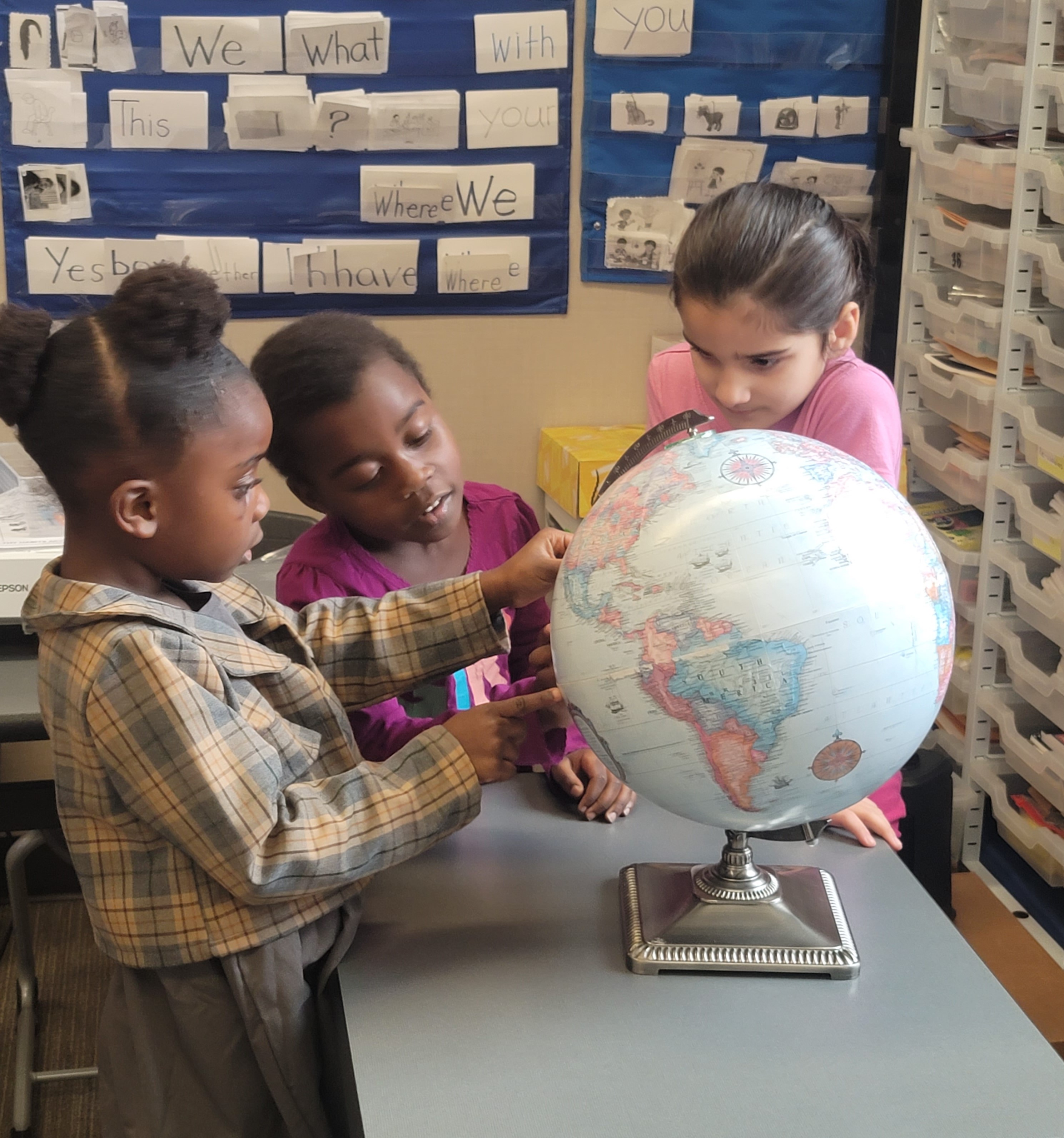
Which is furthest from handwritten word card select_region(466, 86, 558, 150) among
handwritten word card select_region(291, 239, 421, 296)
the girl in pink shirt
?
the girl in pink shirt

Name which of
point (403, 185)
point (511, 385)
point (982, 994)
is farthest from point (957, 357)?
point (982, 994)

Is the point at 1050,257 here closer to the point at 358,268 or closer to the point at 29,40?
the point at 358,268

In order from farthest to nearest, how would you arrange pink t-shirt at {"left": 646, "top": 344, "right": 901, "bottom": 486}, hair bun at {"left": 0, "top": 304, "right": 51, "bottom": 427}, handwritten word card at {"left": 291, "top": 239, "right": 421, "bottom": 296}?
handwritten word card at {"left": 291, "top": 239, "right": 421, "bottom": 296} < pink t-shirt at {"left": 646, "top": 344, "right": 901, "bottom": 486} < hair bun at {"left": 0, "top": 304, "right": 51, "bottom": 427}

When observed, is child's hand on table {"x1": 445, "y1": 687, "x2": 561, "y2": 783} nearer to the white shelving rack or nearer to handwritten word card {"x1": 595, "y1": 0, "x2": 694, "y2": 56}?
the white shelving rack

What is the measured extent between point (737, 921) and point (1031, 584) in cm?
149

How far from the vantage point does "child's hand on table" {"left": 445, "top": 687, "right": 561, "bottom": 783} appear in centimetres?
106

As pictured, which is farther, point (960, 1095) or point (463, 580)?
point (463, 580)

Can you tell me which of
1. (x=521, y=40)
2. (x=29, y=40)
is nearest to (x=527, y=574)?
(x=521, y=40)

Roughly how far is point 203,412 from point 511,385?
2023mm

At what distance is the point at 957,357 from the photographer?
101 inches

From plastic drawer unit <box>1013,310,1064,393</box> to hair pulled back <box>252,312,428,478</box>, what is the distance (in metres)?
1.27

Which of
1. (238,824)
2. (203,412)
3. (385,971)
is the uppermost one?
(203,412)

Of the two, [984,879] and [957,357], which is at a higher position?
[957,357]

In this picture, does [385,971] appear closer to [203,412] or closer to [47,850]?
[203,412]
